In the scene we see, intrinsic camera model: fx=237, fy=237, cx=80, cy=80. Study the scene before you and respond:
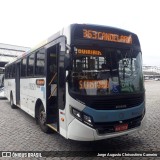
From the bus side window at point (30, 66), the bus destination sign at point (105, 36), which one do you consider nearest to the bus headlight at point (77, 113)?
the bus destination sign at point (105, 36)

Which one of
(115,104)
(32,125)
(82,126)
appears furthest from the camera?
(32,125)

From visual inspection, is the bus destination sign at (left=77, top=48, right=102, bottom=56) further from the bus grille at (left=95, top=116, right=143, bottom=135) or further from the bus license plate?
the bus license plate

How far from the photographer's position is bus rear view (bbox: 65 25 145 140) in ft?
18.0

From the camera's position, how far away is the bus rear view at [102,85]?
5.48m

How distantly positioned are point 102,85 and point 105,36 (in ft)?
4.27

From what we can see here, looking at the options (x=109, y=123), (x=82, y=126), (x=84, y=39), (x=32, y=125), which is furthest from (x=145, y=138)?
(x=32, y=125)

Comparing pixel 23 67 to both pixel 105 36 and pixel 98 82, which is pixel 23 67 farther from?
pixel 98 82

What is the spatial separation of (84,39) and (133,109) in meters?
2.18

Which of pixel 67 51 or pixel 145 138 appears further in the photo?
pixel 145 138

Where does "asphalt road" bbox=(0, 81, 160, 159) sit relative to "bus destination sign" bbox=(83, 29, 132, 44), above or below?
below

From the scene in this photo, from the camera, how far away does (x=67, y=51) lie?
5.63 meters

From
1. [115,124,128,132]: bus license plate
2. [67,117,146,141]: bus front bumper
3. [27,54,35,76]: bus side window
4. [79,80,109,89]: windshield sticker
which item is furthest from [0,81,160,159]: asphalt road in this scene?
[27,54,35,76]: bus side window

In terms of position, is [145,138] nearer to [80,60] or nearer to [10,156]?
[80,60]

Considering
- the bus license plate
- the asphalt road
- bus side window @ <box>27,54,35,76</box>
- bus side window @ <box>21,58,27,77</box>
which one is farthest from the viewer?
bus side window @ <box>21,58,27,77</box>
